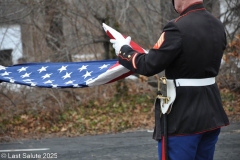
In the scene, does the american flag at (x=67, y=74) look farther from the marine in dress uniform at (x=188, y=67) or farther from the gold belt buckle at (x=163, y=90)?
the marine in dress uniform at (x=188, y=67)

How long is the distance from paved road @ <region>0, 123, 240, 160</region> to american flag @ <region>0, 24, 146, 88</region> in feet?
6.88

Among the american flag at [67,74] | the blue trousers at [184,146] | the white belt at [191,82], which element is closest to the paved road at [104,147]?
the american flag at [67,74]

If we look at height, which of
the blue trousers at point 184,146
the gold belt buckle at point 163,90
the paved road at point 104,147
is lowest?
the paved road at point 104,147

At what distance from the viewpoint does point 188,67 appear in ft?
12.6

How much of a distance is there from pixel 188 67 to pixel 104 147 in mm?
4441

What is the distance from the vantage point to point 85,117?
36.6 ft

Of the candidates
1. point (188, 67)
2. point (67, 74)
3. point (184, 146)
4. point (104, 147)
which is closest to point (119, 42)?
point (188, 67)

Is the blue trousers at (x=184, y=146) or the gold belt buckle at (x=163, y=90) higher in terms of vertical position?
the gold belt buckle at (x=163, y=90)

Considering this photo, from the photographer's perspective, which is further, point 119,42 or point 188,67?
point 119,42

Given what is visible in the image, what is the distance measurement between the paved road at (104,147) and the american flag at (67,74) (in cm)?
210

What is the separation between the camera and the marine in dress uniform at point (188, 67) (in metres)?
3.77

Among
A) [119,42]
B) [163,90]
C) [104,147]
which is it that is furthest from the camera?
[104,147]

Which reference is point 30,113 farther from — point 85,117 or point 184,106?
point 184,106

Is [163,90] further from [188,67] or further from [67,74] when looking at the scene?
[67,74]
